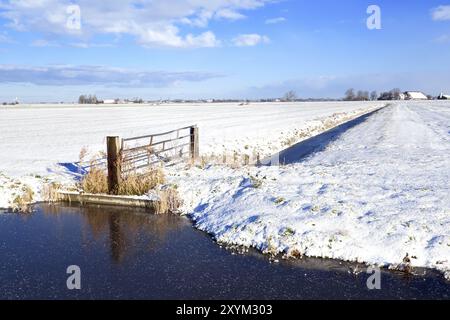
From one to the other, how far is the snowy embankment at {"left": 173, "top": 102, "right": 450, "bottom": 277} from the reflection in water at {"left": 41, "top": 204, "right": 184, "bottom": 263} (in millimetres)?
982

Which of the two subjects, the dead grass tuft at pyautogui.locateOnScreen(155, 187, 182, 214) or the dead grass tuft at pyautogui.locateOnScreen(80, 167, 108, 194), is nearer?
the dead grass tuft at pyautogui.locateOnScreen(155, 187, 182, 214)

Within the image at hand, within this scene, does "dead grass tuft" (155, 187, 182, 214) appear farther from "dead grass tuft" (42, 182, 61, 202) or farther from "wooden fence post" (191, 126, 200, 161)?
"wooden fence post" (191, 126, 200, 161)

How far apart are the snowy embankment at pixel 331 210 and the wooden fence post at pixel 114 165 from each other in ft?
5.77

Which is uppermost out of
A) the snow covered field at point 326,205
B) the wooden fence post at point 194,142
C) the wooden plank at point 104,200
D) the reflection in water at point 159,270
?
the wooden fence post at point 194,142

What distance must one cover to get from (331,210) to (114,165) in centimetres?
633

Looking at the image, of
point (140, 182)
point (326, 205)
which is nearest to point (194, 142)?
point (140, 182)

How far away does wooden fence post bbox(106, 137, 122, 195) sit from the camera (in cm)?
1234

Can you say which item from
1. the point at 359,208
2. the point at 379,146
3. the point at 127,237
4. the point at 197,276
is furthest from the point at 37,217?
the point at 379,146

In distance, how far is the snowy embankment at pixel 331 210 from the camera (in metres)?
7.92

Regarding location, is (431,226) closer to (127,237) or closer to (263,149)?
(127,237)

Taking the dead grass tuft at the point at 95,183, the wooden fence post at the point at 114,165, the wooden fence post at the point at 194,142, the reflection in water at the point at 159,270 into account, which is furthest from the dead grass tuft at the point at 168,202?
the wooden fence post at the point at 194,142

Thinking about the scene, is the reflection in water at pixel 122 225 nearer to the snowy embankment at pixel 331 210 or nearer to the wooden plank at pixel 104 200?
the wooden plank at pixel 104 200

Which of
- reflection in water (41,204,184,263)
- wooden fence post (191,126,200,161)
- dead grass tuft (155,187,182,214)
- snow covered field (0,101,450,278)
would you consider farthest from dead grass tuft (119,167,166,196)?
wooden fence post (191,126,200,161)
